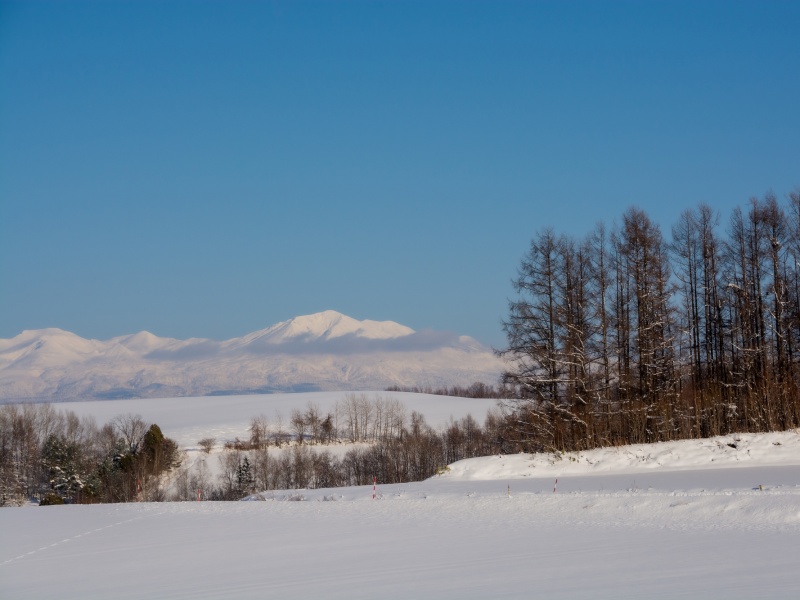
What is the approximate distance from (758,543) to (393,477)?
54.0m

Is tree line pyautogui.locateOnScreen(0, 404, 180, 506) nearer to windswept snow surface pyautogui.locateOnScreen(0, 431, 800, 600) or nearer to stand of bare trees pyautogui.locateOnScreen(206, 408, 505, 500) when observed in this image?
stand of bare trees pyautogui.locateOnScreen(206, 408, 505, 500)

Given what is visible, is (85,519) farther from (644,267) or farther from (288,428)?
(288,428)

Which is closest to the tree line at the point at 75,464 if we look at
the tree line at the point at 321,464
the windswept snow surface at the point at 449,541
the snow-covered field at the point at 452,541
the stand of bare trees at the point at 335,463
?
the tree line at the point at 321,464

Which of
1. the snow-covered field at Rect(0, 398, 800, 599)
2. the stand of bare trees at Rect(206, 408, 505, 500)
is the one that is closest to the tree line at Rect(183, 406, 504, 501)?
the stand of bare trees at Rect(206, 408, 505, 500)

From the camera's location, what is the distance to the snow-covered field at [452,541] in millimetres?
13750

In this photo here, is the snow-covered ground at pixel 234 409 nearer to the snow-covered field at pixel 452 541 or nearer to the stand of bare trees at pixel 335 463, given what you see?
the stand of bare trees at pixel 335 463

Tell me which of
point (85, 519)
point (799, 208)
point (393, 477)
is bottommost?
point (393, 477)

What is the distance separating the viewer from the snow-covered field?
13.8 meters

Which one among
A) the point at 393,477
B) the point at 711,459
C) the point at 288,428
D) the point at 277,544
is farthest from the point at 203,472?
the point at 277,544

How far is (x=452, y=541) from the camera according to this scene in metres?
18.8

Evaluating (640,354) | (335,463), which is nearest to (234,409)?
(335,463)

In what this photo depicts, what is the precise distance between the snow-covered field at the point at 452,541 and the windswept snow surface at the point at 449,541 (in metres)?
0.06

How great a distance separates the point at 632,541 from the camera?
17406 mm

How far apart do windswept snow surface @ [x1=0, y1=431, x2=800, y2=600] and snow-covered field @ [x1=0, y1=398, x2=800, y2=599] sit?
0.06m
